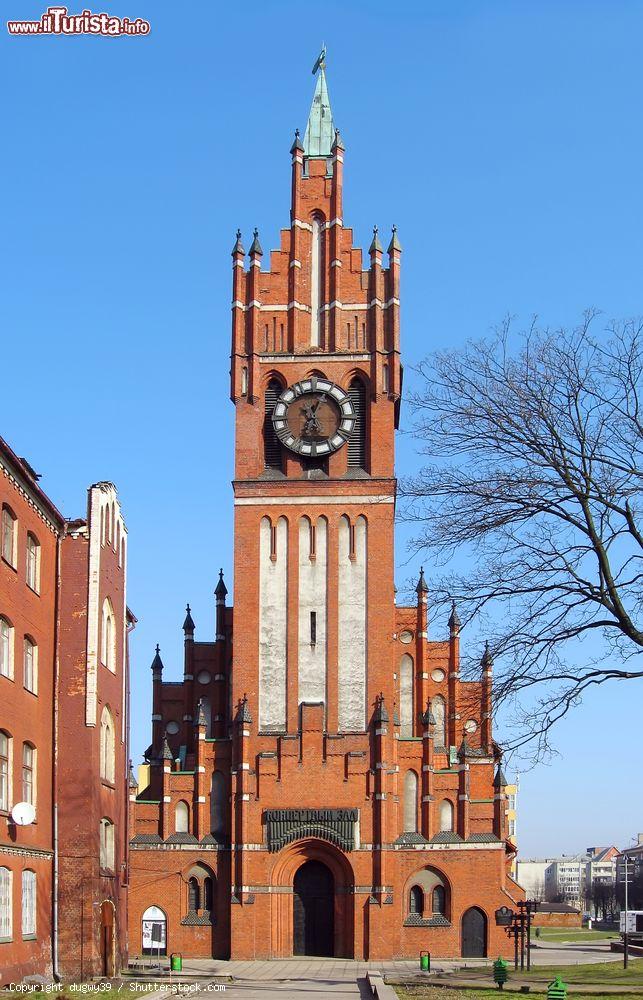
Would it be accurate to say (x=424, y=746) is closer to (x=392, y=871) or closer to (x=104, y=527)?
(x=392, y=871)

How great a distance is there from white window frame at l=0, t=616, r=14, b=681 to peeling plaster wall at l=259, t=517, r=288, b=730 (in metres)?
23.5

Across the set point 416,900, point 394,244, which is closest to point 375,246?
point 394,244

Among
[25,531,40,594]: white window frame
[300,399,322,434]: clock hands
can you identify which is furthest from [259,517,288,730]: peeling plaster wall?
[25,531,40,594]: white window frame

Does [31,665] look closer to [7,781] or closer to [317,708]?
[7,781]

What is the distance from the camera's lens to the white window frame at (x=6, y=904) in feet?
112

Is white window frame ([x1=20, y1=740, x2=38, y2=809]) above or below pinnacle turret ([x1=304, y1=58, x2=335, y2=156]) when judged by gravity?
below

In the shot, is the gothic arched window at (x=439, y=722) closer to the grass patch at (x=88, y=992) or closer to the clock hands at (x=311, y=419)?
the clock hands at (x=311, y=419)

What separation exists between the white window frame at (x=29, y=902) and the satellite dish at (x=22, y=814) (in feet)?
6.42

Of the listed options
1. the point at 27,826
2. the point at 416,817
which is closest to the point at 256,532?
the point at 416,817

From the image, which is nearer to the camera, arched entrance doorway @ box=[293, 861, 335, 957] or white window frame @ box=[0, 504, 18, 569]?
white window frame @ box=[0, 504, 18, 569]

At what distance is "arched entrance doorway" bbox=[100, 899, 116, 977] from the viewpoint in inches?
1714

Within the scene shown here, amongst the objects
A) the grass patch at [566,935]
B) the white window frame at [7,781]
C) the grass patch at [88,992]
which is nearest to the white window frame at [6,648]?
the white window frame at [7,781]

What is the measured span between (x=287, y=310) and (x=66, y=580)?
23258mm

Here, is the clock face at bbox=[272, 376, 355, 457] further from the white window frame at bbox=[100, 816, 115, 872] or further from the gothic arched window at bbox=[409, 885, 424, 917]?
the white window frame at bbox=[100, 816, 115, 872]
